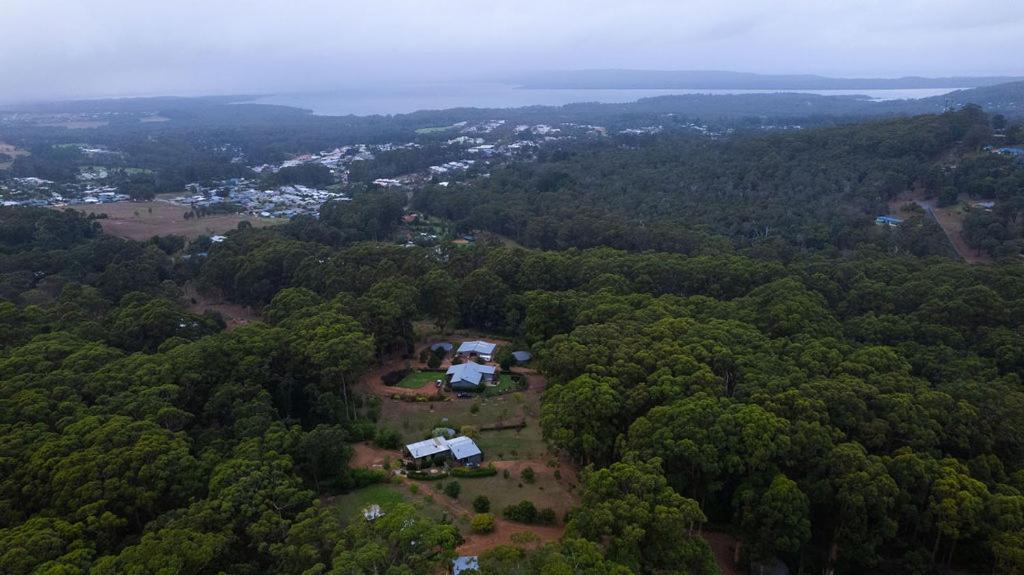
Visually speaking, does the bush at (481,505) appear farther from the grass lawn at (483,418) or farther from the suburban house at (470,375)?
the suburban house at (470,375)

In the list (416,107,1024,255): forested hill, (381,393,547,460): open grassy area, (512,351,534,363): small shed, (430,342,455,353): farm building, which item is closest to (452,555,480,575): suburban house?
(381,393,547,460): open grassy area

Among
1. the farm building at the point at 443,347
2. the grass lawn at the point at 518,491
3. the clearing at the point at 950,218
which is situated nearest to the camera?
the grass lawn at the point at 518,491

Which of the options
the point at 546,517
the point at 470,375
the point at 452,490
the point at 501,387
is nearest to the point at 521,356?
the point at 501,387

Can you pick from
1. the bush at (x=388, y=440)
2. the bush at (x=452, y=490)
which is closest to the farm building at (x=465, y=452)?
the bush at (x=452, y=490)

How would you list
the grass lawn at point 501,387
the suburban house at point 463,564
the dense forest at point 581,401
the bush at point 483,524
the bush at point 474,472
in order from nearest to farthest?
the suburban house at point 463,564 < the dense forest at point 581,401 < the bush at point 483,524 < the bush at point 474,472 < the grass lawn at point 501,387

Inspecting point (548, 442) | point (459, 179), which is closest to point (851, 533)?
point (548, 442)

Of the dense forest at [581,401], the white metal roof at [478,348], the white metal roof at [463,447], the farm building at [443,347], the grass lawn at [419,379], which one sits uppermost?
the dense forest at [581,401]
